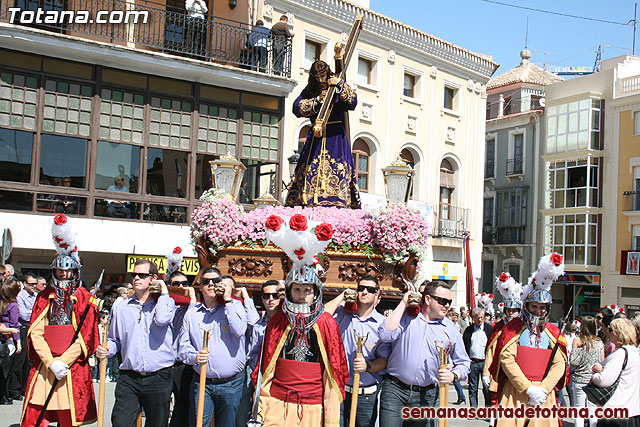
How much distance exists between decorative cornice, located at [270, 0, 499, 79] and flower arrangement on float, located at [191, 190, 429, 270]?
47.1ft

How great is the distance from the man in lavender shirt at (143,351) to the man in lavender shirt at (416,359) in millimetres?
2070

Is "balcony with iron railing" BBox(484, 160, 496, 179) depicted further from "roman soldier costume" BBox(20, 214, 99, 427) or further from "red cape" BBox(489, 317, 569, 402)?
"roman soldier costume" BBox(20, 214, 99, 427)

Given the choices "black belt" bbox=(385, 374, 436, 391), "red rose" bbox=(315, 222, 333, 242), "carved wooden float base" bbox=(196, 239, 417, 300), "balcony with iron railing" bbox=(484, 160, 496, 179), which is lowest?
"black belt" bbox=(385, 374, 436, 391)

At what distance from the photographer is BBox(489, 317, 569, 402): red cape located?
6.98 metres

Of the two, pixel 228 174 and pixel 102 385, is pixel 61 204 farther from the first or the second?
pixel 102 385

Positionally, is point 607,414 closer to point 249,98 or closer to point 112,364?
point 112,364

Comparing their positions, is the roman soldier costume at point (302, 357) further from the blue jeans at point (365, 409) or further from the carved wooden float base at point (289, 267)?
the carved wooden float base at point (289, 267)

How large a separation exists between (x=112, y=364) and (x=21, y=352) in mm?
3118

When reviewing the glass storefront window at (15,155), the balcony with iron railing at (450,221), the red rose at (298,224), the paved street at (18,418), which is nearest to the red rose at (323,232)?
the red rose at (298,224)

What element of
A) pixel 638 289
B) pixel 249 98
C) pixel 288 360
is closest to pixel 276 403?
pixel 288 360

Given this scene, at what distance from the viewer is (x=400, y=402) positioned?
6297mm

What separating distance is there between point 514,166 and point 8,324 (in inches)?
1231

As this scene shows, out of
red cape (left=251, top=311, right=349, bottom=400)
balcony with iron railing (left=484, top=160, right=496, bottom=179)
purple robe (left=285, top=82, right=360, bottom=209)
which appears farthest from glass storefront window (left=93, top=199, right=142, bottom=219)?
balcony with iron railing (left=484, top=160, right=496, bottom=179)

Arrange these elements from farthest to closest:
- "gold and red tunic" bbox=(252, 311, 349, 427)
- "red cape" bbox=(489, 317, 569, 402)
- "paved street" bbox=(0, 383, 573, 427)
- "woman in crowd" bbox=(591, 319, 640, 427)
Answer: "paved street" bbox=(0, 383, 573, 427)
"woman in crowd" bbox=(591, 319, 640, 427)
"red cape" bbox=(489, 317, 569, 402)
"gold and red tunic" bbox=(252, 311, 349, 427)
